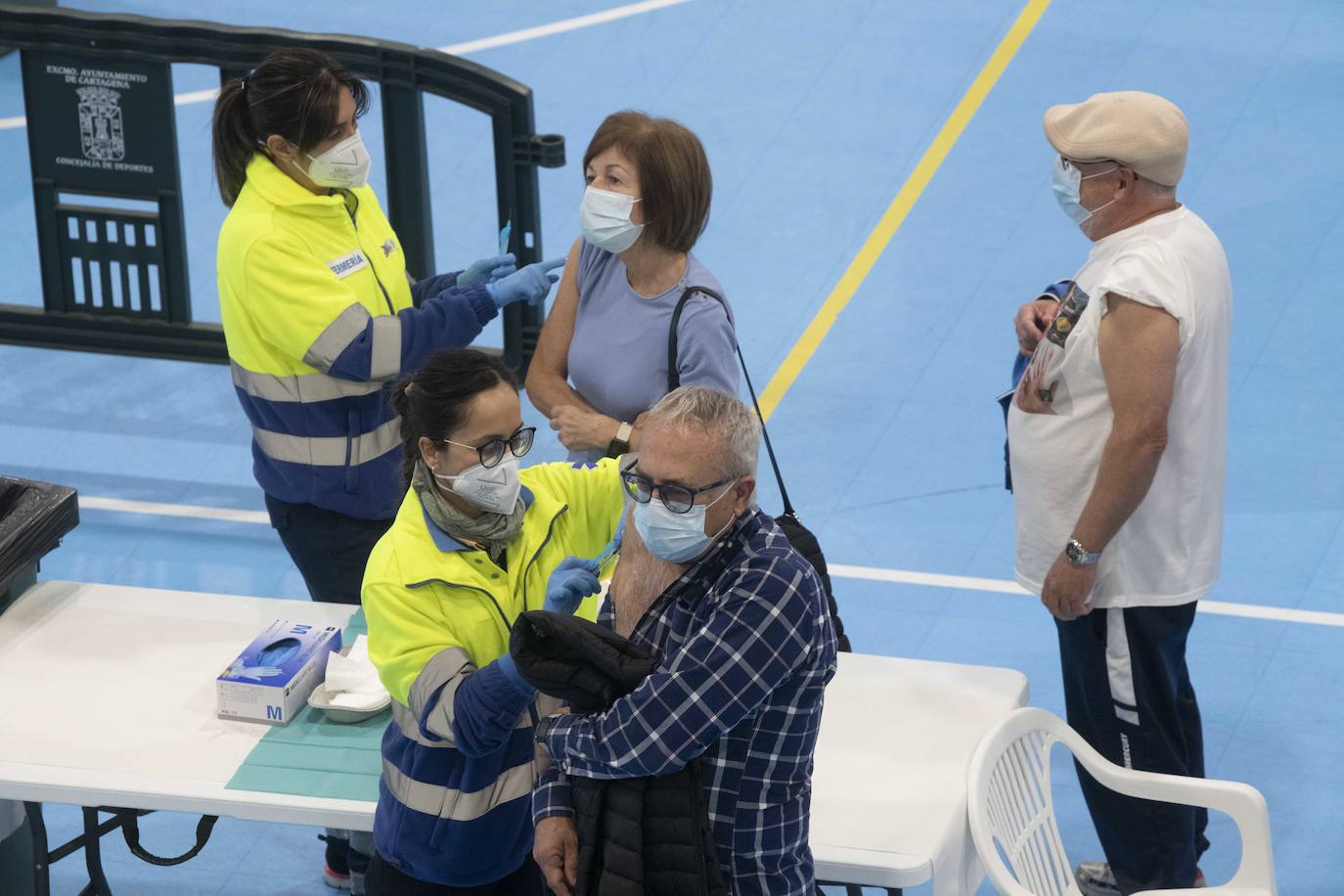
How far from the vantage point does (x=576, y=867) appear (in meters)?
3.09

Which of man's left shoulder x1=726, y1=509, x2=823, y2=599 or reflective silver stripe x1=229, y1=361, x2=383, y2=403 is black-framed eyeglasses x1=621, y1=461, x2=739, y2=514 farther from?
reflective silver stripe x1=229, y1=361, x2=383, y2=403

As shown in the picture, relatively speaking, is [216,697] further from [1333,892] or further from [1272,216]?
[1272,216]

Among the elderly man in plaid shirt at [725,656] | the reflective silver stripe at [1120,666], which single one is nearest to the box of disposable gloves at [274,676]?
the elderly man in plaid shirt at [725,656]

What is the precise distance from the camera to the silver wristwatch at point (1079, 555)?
13.2 ft

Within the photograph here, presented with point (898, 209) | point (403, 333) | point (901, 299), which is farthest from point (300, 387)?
point (898, 209)

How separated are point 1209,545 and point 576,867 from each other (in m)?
1.81

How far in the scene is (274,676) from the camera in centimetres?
397

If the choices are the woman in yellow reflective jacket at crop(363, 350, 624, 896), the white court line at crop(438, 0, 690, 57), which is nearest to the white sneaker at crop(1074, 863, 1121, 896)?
the woman in yellow reflective jacket at crop(363, 350, 624, 896)

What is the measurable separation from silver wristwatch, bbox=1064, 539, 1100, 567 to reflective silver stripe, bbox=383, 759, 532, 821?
1372 millimetres

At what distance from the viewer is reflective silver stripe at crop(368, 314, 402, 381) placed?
4438 mm

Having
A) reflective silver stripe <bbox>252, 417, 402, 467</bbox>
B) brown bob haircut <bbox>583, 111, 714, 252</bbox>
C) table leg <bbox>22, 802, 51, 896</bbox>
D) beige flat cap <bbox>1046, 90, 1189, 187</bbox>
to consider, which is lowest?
table leg <bbox>22, 802, 51, 896</bbox>

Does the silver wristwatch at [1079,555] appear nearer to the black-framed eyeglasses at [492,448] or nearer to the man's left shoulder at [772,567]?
the man's left shoulder at [772,567]

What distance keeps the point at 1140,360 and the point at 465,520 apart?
1499mm

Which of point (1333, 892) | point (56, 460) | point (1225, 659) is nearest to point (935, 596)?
point (1225, 659)
